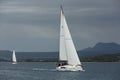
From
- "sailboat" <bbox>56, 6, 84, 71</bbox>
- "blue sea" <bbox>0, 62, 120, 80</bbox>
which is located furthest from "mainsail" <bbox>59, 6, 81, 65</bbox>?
"blue sea" <bbox>0, 62, 120, 80</bbox>

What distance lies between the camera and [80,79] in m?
69.2

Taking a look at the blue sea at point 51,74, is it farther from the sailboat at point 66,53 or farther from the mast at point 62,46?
the mast at point 62,46

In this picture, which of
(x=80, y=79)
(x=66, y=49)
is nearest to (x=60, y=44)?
(x=66, y=49)

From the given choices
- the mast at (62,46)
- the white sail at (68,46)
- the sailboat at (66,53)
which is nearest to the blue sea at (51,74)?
the sailboat at (66,53)

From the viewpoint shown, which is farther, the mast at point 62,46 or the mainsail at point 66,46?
the mainsail at point 66,46

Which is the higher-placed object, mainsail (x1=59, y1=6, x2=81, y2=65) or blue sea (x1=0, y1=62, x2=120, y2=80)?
mainsail (x1=59, y1=6, x2=81, y2=65)

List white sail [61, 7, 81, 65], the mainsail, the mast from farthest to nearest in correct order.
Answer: white sail [61, 7, 81, 65] → the mainsail → the mast

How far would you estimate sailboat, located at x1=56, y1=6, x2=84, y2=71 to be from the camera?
84188 millimetres

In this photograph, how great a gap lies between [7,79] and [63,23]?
23.2 metres

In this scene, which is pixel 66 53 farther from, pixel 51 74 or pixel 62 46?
pixel 51 74

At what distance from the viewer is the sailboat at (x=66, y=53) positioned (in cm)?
8419

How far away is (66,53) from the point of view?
84.6m

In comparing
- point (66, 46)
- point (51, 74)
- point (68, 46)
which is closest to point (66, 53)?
point (66, 46)

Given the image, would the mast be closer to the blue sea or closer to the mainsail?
the mainsail
